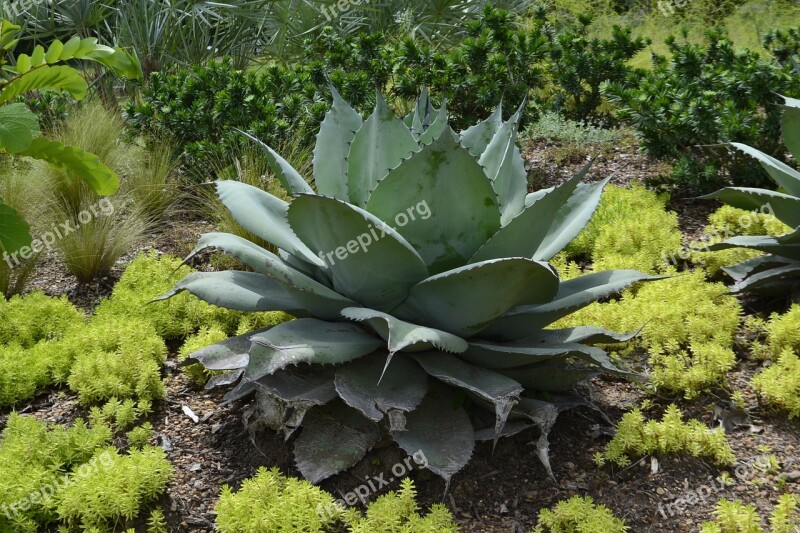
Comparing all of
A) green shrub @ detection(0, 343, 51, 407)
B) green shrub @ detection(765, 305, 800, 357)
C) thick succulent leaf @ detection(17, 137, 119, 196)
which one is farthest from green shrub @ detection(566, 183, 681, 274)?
green shrub @ detection(0, 343, 51, 407)

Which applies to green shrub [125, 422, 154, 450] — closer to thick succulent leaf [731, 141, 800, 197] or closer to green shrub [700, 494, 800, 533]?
green shrub [700, 494, 800, 533]

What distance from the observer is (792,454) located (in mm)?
2922

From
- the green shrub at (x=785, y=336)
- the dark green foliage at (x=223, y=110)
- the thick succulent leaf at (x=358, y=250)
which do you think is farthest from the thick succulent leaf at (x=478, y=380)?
the dark green foliage at (x=223, y=110)

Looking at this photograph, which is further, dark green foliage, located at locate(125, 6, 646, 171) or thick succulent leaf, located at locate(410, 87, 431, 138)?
dark green foliage, located at locate(125, 6, 646, 171)

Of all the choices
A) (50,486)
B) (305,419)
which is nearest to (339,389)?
(305,419)

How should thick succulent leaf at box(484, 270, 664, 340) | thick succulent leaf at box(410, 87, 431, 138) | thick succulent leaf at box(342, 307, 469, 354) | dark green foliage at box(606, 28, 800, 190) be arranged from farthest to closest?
1. dark green foliage at box(606, 28, 800, 190)
2. thick succulent leaf at box(410, 87, 431, 138)
3. thick succulent leaf at box(484, 270, 664, 340)
4. thick succulent leaf at box(342, 307, 469, 354)

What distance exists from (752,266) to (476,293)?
210cm

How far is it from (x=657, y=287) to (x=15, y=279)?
11.7 ft

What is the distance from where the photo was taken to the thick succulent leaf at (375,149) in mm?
2934

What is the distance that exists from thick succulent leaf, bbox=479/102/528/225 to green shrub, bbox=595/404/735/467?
93cm

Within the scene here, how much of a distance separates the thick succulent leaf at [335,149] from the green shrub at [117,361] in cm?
110

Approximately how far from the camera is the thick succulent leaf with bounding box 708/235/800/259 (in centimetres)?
374

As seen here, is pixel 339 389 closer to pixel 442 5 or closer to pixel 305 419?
pixel 305 419

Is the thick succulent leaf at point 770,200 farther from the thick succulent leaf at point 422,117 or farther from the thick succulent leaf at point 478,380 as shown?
the thick succulent leaf at point 478,380
